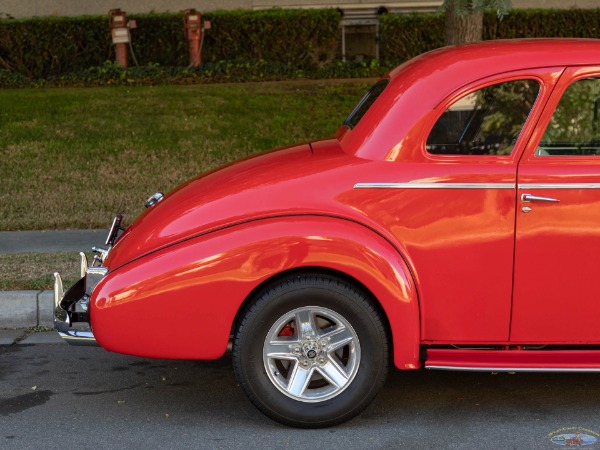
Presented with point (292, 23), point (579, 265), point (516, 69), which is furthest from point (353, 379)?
point (292, 23)

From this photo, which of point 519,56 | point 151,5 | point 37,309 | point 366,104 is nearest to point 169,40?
point 151,5

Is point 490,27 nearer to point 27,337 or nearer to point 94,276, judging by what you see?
point 27,337

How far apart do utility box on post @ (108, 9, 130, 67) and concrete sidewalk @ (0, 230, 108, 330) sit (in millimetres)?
5840

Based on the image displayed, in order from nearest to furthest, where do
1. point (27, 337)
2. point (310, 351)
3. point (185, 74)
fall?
1. point (310, 351)
2. point (27, 337)
3. point (185, 74)

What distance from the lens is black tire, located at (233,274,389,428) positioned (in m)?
4.79

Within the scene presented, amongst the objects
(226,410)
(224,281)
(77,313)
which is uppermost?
(224,281)

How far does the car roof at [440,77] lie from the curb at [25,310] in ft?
8.84

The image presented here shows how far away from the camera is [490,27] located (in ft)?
48.9

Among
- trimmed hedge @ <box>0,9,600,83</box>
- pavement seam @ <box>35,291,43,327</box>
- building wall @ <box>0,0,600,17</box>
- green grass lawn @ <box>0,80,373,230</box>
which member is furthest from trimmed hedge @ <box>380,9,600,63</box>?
pavement seam @ <box>35,291,43,327</box>

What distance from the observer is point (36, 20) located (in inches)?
580

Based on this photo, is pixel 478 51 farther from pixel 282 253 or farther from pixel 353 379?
pixel 353 379

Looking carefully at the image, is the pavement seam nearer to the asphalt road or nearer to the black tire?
the asphalt road

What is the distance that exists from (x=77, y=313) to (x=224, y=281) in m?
0.83

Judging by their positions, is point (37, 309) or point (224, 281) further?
point (37, 309)
